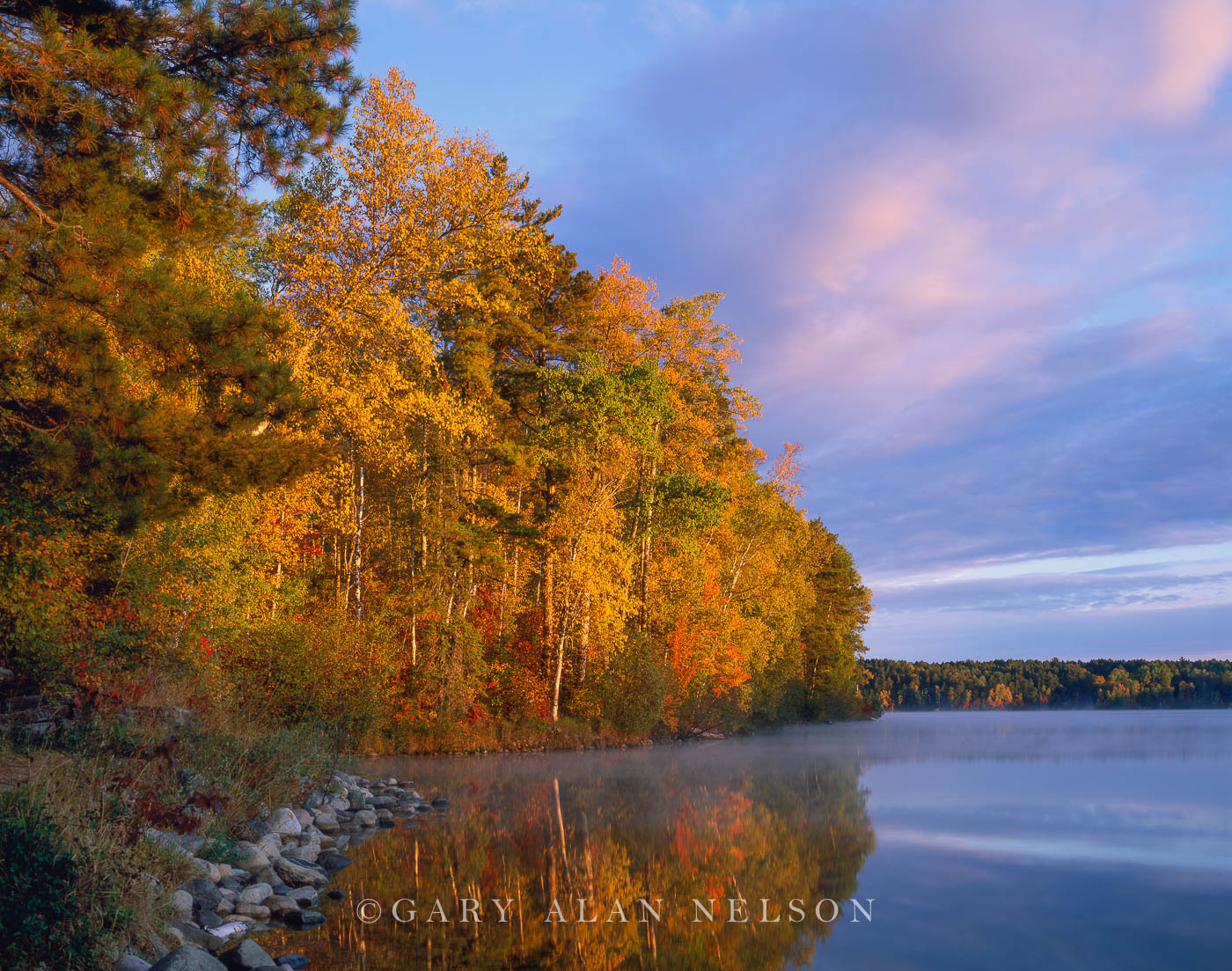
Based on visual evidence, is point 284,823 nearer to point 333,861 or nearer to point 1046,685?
point 333,861

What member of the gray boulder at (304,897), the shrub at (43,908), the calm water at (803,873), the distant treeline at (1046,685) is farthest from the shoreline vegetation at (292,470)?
the distant treeline at (1046,685)

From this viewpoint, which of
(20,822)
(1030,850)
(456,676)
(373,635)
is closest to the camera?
(20,822)

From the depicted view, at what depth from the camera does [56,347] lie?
1039cm

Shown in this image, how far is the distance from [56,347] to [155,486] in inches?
80.2

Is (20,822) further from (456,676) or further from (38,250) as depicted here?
(456,676)

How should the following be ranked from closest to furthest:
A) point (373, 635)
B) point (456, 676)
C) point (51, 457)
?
1. point (51, 457)
2. point (373, 635)
3. point (456, 676)

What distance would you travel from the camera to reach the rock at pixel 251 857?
9742 millimetres

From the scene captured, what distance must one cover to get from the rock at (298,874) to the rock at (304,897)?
1.95ft

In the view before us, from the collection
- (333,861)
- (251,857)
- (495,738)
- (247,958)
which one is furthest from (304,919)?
(495,738)

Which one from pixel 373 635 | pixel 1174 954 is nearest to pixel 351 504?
pixel 373 635

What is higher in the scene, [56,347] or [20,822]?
[56,347]

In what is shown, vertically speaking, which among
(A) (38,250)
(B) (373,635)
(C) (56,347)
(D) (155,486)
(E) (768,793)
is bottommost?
(E) (768,793)

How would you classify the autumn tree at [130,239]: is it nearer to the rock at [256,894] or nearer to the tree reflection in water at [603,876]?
the rock at [256,894]

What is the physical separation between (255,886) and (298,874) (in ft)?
3.84
